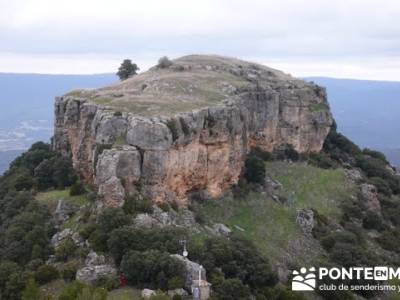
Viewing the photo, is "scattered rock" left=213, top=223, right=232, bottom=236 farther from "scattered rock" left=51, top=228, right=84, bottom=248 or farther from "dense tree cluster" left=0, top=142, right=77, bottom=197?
"dense tree cluster" left=0, top=142, right=77, bottom=197

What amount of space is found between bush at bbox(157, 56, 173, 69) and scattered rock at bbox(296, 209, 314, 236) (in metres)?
26.5

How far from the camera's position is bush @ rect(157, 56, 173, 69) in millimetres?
70562

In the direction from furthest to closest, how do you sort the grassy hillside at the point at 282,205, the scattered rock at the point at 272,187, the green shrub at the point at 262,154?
the green shrub at the point at 262,154, the scattered rock at the point at 272,187, the grassy hillside at the point at 282,205

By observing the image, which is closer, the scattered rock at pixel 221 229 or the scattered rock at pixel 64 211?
the scattered rock at pixel 64 211

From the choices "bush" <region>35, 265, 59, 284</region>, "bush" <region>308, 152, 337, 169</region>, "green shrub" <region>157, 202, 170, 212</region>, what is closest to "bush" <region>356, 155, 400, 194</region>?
"bush" <region>308, 152, 337, 169</region>

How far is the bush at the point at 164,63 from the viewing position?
7056 cm

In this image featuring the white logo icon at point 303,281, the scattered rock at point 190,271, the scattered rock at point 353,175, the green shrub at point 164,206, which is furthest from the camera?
the scattered rock at point 353,175

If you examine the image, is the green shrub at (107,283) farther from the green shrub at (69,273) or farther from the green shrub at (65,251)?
the green shrub at (65,251)

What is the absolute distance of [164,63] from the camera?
233 ft

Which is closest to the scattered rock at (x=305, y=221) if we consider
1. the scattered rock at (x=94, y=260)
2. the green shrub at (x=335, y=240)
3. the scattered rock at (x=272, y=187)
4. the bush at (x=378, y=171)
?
the green shrub at (x=335, y=240)

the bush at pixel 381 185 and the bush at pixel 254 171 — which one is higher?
the bush at pixel 254 171

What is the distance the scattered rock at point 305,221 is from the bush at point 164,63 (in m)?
26.5

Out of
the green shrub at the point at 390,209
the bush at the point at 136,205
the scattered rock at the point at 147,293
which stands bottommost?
the green shrub at the point at 390,209

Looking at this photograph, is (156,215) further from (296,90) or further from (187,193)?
(296,90)
